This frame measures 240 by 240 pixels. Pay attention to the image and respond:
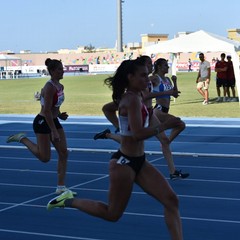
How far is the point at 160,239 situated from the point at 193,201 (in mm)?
1868

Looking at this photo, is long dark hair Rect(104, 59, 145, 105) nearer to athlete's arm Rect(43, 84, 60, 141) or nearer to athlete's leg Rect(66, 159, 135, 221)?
athlete's leg Rect(66, 159, 135, 221)

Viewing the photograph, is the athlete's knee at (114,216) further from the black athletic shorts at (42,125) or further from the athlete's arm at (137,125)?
the black athletic shorts at (42,125)

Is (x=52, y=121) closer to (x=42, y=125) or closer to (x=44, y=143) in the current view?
(x=42, y=125)

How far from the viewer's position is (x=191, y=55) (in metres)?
76.7

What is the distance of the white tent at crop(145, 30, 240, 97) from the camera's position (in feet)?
80.8

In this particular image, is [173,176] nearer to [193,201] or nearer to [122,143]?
[193,201]

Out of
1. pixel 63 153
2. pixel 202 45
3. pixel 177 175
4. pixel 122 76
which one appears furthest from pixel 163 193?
pixel 202 45

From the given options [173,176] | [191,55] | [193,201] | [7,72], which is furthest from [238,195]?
[191,55]

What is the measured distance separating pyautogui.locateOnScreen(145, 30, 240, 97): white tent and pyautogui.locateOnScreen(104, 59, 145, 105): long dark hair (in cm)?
1902

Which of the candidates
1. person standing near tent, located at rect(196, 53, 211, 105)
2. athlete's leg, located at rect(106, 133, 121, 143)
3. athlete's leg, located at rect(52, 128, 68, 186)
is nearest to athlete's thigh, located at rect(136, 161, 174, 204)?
athlete's leg, located at rect(106, 133, 121, 143)

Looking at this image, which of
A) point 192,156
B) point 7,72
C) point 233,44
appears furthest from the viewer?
point 7,72

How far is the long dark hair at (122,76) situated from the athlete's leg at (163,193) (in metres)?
0.64

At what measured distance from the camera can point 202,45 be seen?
25.3m

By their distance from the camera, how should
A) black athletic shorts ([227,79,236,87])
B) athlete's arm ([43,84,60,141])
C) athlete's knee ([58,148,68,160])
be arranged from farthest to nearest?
black athletic shorts ([227,79,236,87])
athlete's knee ([58,148,68,160])
athlete's arm ([43,84,60,141])
